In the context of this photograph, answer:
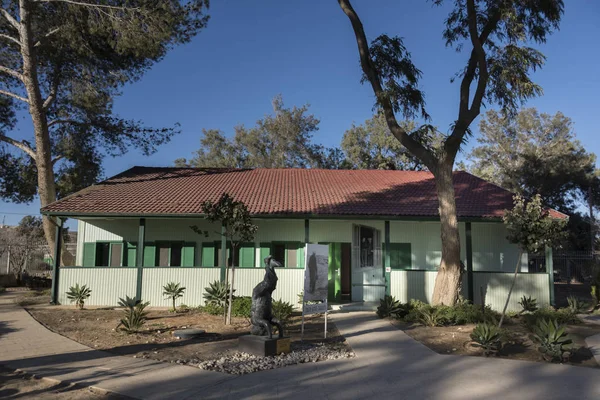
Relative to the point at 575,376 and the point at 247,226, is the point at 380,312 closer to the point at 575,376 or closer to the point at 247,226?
the point at 247,226

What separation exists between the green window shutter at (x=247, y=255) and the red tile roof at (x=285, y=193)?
5.41 ft

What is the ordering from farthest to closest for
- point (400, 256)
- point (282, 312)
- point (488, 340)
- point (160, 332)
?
point (400, 256) → point (282, 312) → point (160, 332) → point (488, 340)

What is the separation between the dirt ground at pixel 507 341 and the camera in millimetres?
8008

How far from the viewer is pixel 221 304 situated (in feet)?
42.5

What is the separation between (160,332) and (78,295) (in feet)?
16.3

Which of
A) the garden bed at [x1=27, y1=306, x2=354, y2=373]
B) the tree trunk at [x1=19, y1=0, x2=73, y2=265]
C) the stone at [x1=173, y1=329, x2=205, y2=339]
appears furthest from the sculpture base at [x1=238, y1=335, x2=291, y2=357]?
the tree trunk at [x1=19, y1=0, x2=73, y2=265]

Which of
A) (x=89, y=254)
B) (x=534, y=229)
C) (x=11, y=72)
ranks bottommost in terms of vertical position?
(x=89, y=254)

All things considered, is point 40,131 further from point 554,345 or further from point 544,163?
point 544,163

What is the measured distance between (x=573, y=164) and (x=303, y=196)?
85.6 feet

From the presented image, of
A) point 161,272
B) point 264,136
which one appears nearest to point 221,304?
point 161,272

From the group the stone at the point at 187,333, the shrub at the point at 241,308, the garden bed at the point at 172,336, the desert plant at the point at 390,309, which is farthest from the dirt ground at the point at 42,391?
the desert plant at the point at 390,309

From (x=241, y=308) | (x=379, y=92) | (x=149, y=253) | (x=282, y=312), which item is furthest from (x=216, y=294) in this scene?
(x=379, y=92)

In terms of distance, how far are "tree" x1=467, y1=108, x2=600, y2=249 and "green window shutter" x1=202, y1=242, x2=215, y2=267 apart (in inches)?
1016

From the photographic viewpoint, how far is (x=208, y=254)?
1596 cm
